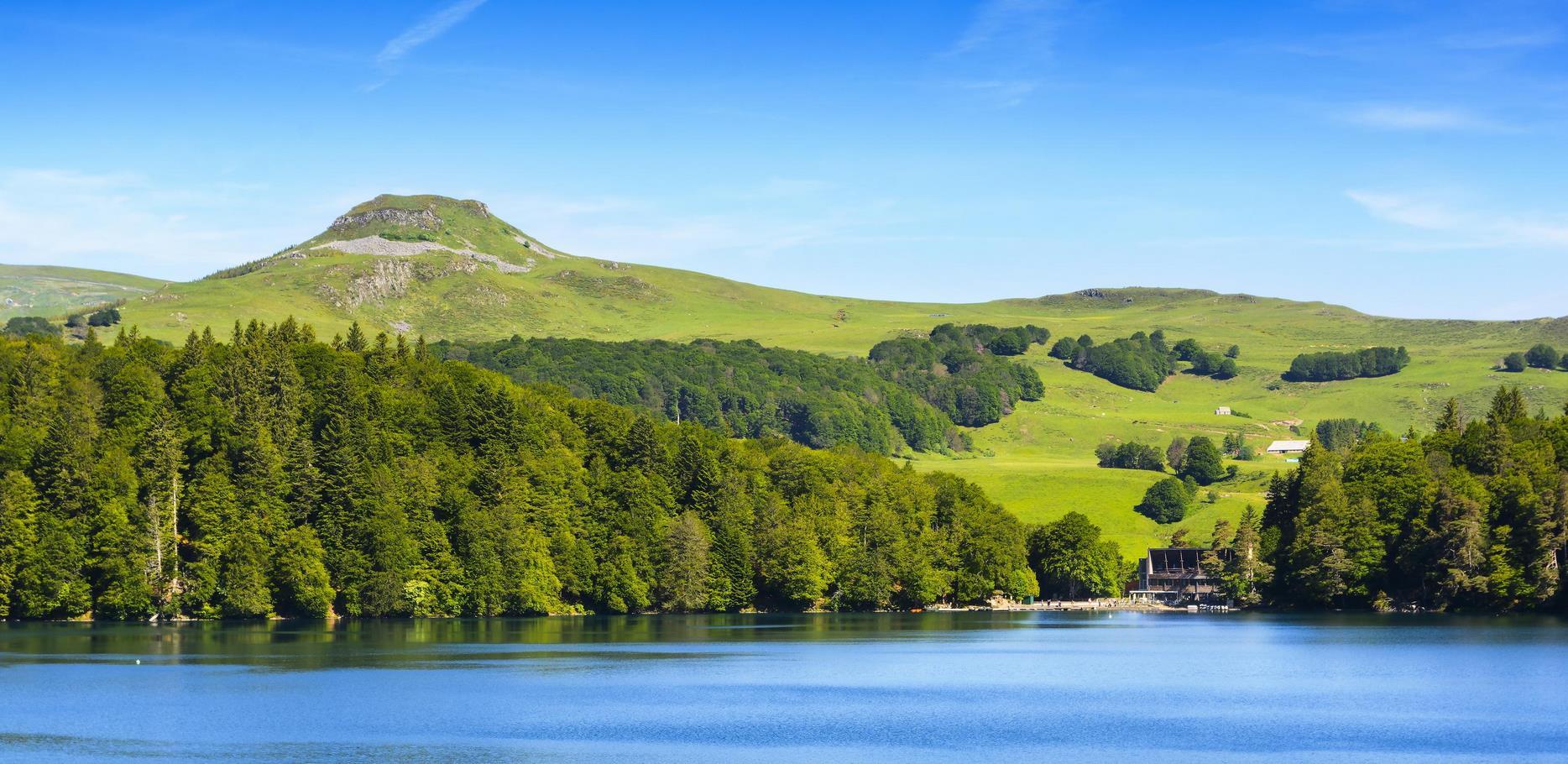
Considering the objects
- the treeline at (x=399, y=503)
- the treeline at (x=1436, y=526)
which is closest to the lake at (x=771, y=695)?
the treeline at (x=399, y=503)

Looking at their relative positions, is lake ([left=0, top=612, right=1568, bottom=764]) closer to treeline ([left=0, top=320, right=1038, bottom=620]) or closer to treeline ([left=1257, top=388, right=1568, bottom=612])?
treeline ([left=0, top=320, right=1038, bottom=620])

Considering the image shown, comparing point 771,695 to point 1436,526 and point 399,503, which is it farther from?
point 1436,526

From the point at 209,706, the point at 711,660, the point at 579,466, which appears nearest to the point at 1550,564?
the point at 711,660

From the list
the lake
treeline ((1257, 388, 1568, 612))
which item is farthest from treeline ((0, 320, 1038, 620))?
treeline ((1257, 388, 1568, 612))

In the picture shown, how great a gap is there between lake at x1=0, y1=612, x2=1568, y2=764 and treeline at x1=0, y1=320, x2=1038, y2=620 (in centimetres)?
911

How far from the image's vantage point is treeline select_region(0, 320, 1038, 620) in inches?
5241

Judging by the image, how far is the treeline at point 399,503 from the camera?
133125mm

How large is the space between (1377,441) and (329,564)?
113844 mm

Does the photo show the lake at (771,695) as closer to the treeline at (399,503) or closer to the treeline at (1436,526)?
the treeline at (399,503)

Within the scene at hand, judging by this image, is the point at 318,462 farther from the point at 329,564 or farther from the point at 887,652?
the point at 887,652

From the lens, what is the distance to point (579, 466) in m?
162

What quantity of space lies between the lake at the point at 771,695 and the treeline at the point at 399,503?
359 inches

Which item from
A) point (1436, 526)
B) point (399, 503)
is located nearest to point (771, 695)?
point (399, 503)

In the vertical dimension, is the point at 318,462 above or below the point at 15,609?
above
